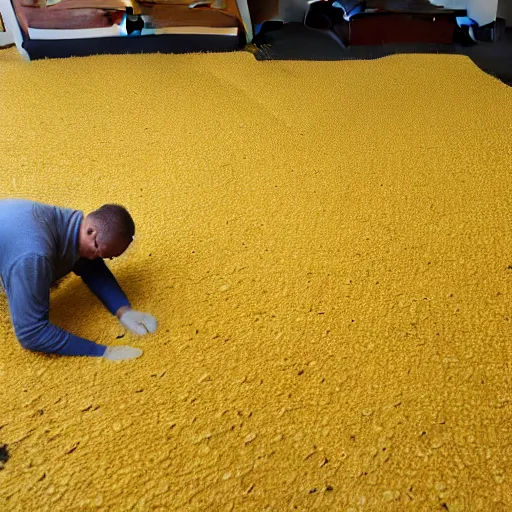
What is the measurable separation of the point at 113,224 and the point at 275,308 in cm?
39

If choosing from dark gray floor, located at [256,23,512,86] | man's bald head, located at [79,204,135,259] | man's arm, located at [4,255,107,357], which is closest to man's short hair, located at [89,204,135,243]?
man's bald head, located at [79,204,135,259]

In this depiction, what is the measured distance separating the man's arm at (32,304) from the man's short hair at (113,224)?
121mm

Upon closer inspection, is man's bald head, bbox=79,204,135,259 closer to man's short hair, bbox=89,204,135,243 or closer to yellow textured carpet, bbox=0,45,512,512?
man's short hair, bbox=89,204,135,243

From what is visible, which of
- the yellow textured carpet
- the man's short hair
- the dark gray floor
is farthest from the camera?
the dark gray floor

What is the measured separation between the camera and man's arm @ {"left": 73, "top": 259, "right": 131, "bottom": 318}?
1103mm

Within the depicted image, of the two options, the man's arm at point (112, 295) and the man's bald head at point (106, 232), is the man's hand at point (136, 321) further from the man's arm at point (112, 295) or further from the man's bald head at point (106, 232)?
the man's bald head at point (106, 232)

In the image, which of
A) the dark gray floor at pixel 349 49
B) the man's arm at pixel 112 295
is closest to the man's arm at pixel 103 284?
the man's arm at pixel 112 295

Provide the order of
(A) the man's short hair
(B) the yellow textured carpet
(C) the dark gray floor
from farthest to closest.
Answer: (C) the dark gray floor < (A) the man's short hair < (B) the yellow textured carpet

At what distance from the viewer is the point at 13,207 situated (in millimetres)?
1017

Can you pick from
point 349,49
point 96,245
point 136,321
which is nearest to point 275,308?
point 136,321

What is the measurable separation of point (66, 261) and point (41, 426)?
315mm

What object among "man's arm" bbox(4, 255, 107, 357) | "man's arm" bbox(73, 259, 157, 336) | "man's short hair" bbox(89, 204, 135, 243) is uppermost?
"man's short hair" bbox(89, 204, 135, 243)

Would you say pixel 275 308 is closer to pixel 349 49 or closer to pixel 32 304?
pixel 32 304

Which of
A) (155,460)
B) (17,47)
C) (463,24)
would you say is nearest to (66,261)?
(155,460)
